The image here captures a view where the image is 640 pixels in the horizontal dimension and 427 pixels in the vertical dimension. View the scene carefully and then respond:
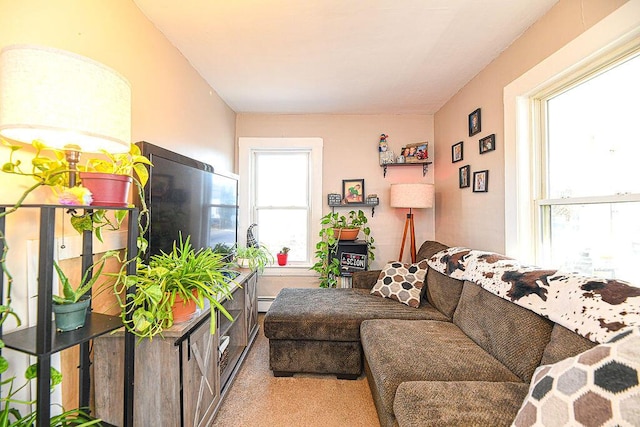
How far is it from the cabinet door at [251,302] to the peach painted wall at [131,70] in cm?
121

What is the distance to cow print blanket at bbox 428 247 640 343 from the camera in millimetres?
968

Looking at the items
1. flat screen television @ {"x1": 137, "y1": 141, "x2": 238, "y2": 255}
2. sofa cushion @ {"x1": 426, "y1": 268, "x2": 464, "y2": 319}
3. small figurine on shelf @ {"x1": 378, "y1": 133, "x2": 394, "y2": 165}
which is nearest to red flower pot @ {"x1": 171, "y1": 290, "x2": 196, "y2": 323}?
flat screen television @ {"x1": 137, "y1": 141, "x2": 238, "y2": 255}

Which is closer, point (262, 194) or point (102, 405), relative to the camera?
point (102, 405)

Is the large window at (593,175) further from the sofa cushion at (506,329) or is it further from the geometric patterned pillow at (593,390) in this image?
the geometric patterned pillow at (593,390)

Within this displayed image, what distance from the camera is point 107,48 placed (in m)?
1.34

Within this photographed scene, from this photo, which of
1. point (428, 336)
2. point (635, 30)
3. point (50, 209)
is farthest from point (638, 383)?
point (50, 209)

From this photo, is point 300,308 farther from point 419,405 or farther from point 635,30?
point 635,30

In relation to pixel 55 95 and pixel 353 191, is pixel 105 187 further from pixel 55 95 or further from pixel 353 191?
pixel 353 191

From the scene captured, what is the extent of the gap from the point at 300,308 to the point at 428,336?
940 millimetres

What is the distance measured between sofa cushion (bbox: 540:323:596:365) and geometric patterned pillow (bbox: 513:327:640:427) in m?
0.25

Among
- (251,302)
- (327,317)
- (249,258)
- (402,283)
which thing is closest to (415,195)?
(402,283)

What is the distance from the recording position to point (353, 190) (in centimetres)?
323

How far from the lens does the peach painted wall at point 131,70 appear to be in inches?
37.8

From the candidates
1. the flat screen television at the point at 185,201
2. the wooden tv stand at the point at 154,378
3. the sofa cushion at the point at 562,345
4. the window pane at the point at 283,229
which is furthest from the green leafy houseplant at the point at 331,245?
the sofa cushion at the point at 562,345
